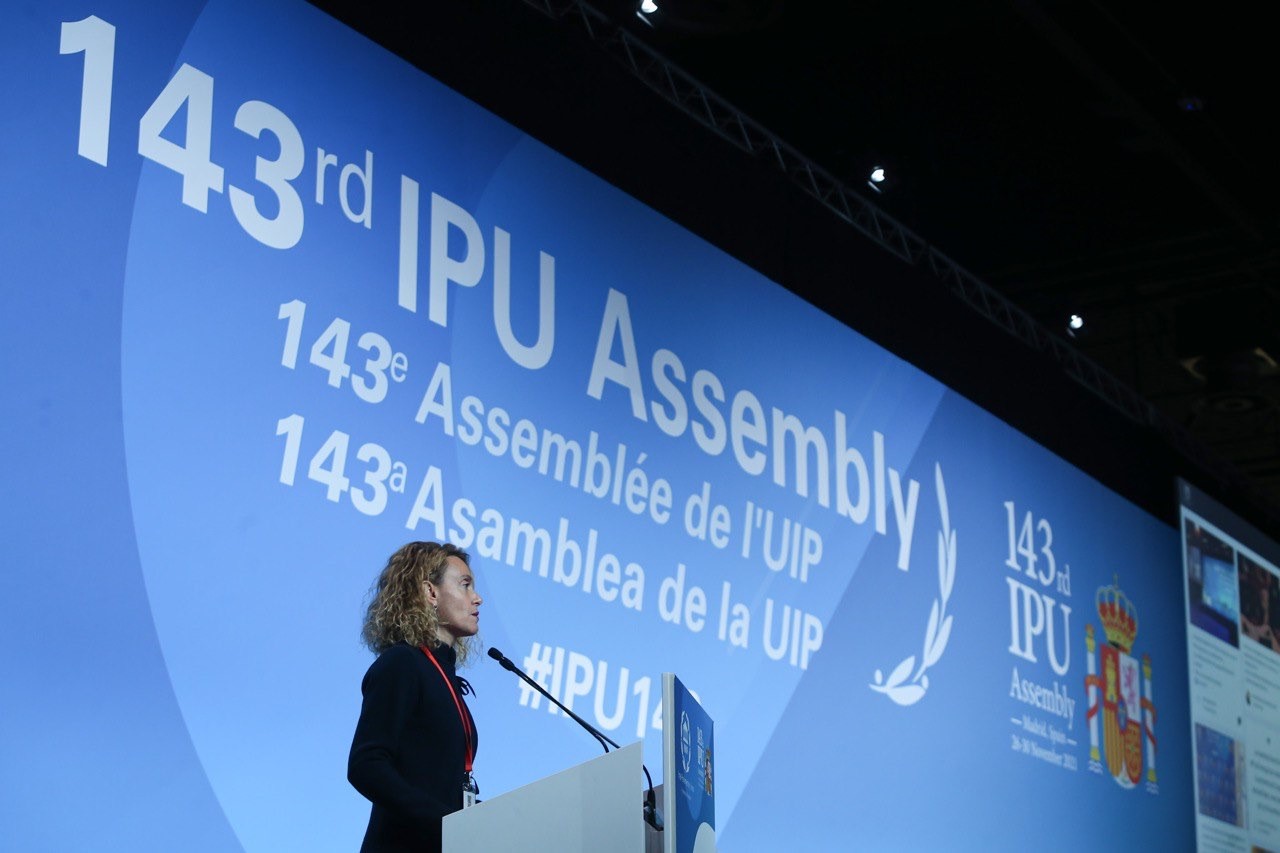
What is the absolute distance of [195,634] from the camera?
321 cm

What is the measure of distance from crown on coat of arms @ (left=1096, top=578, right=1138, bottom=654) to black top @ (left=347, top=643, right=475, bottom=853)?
14.5 feet

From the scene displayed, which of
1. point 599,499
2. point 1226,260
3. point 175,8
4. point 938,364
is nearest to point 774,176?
point 938,364

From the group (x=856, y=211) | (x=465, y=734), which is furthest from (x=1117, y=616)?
(x=465, y=734)

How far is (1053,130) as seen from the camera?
727 cm

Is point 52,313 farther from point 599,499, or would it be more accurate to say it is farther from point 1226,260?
point 1226,260

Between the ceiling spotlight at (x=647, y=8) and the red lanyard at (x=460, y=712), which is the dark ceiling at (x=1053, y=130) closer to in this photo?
the ceiling spotlight at (x=647, y=8)

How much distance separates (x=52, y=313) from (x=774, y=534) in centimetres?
244

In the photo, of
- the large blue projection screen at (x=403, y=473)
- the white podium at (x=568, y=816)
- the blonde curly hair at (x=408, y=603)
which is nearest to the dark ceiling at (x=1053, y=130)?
the large blue projection screen at (x=403, y=473)

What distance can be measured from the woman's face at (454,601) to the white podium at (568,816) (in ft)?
1.96

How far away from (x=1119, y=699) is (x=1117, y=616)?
350 millimetres

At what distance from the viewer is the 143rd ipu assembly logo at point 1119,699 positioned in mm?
6445

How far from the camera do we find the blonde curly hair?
2.88m

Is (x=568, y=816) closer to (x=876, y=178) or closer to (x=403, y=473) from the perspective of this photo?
(x=403, y=473)

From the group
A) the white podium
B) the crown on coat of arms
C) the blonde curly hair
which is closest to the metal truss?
the crown on coat of arms
